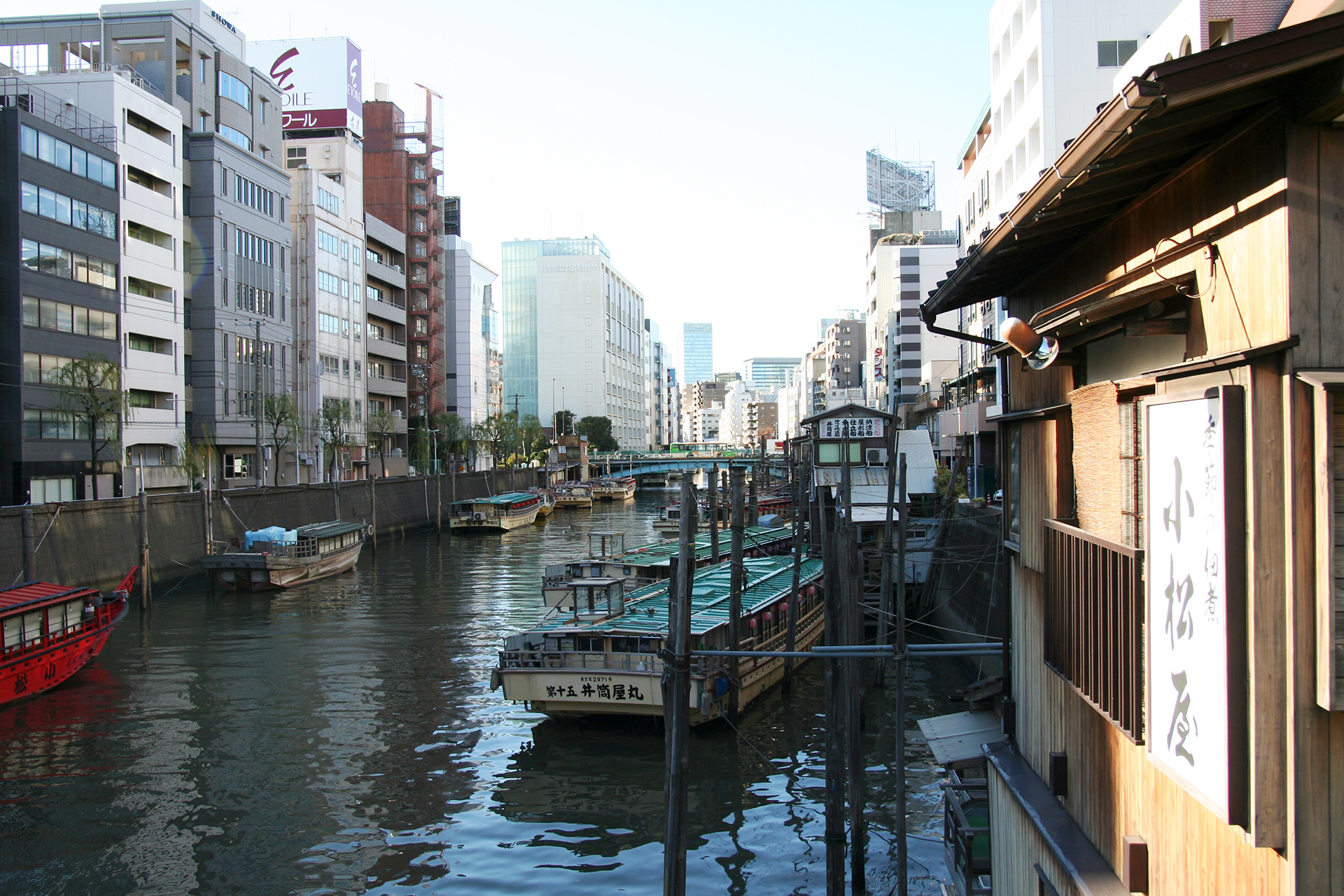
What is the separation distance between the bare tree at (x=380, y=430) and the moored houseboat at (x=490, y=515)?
888 cm

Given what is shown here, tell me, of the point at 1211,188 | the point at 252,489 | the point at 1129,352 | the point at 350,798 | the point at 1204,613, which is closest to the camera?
the point at 1204,613

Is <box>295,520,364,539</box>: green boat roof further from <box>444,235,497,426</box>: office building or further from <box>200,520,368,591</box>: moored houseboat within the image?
<box>444,235,497,426</box>: office building

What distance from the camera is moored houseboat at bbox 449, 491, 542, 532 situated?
2485 inches

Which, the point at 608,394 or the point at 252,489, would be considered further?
the point at 608,394

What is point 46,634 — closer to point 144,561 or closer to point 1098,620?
point 144,561

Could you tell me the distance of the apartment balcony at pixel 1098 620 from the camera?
207 inches

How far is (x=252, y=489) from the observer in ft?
149

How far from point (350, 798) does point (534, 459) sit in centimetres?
10156

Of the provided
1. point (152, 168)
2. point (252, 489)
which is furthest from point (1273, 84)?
point (152, 168)

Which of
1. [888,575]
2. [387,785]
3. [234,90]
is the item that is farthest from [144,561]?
[234,90]

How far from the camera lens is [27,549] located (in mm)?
27625

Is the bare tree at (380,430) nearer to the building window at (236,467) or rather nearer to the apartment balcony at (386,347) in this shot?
the apartment balcony at (386,347)

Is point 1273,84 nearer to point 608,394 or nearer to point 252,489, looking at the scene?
point 252,489

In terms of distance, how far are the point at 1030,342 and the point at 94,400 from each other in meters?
40.2
